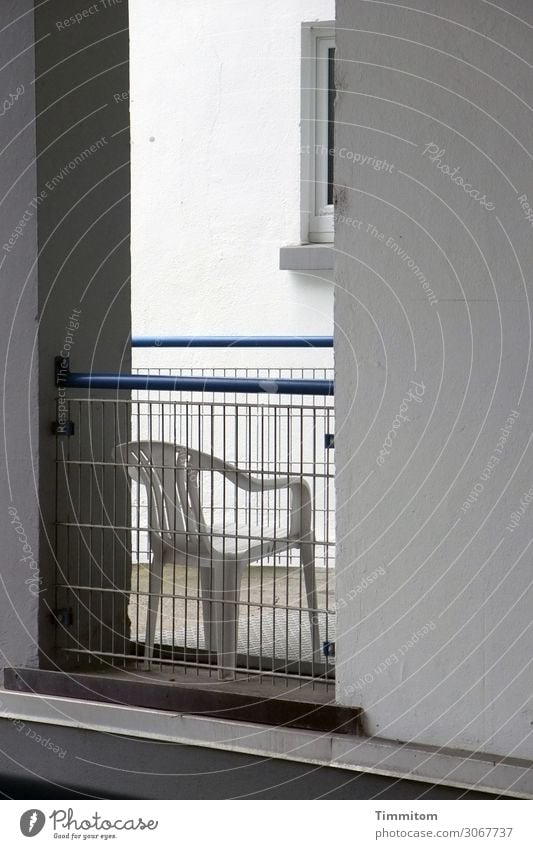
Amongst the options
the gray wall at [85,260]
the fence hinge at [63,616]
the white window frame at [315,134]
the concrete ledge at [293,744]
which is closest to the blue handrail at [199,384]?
the gray wall at [85,260]

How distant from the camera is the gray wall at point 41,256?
3660 mm

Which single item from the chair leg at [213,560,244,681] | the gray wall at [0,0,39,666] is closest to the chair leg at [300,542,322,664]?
the chair leg at [213,560,244,681]

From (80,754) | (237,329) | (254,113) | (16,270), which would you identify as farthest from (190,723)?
(254,113)

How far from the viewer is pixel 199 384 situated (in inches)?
141

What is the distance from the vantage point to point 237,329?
6.55m

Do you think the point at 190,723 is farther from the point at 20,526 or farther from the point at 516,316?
the point at 516,316

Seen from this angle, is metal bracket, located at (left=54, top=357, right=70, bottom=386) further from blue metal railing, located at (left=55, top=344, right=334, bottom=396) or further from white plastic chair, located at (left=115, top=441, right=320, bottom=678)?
white plastic chair, located at (left=115, top=441, right=320, bottom=678)

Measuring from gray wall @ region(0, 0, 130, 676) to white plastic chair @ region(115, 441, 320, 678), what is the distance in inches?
11.9

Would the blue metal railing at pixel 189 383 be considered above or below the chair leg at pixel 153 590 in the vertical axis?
above

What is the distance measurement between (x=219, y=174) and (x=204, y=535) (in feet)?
11.1

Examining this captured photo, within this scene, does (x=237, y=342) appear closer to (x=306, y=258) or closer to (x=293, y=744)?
(x=306, y=258)

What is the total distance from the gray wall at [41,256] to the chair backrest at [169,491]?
0.28 m

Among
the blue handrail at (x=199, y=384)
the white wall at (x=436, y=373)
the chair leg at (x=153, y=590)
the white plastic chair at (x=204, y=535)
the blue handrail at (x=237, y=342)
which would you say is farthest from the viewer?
the blue handrail at (x=237, y=342)

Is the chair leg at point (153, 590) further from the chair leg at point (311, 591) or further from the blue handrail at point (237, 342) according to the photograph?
the blue handrail at point (237, 342)
